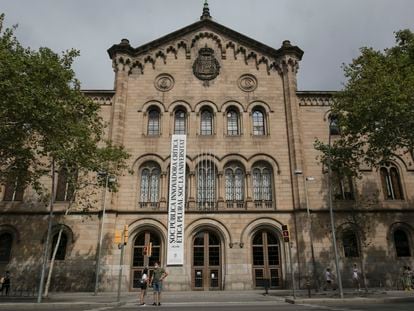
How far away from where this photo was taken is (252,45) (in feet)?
104

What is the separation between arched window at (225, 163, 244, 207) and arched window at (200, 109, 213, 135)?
3.49 meters

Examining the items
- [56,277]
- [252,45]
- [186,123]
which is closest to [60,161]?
[56,277]

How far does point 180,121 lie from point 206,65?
558 cm

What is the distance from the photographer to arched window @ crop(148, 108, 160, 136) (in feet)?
96.4

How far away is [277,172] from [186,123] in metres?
8.34

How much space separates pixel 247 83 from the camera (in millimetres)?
30719

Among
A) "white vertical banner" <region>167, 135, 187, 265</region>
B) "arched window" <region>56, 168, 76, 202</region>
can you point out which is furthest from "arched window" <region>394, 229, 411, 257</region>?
"arched window" <region>56, 168, 76, 202</region>

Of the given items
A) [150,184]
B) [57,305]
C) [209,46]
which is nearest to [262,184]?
[150,184]

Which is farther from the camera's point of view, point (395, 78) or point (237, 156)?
point (237, 156)

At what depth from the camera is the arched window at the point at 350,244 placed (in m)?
26.2

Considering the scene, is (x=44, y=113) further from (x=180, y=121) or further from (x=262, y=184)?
(x=262, y=184)

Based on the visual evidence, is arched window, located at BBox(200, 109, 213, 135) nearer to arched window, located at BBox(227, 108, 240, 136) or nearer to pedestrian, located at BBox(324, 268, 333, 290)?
arched window, located at BBox(227, 108, 240, 136)

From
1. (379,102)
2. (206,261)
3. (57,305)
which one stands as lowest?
(57,305)

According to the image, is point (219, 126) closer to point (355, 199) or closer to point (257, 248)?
point (257, 248)
